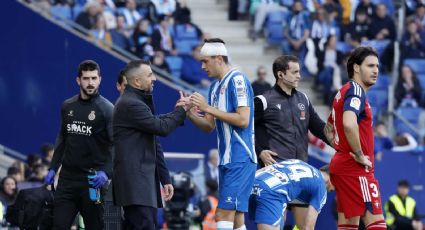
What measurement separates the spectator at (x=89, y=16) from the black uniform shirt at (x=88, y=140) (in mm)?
8112

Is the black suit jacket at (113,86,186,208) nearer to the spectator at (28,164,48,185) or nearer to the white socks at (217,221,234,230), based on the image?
the white socks at (217,221,234,230)

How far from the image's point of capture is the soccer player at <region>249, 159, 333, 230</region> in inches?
444

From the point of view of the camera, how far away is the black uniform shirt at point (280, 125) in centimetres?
1230

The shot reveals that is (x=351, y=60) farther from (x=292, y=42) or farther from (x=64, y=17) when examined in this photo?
(x=292, y=42)

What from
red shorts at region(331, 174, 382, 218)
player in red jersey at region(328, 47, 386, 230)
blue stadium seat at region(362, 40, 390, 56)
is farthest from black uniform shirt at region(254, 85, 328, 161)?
blue stadium seat at region(362, 40, 390, 56)

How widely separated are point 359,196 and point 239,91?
4.85 feet

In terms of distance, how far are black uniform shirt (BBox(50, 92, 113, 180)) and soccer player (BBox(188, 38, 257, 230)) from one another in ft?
5.35

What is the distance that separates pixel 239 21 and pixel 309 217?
12.5 metres

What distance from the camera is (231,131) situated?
1091 cm

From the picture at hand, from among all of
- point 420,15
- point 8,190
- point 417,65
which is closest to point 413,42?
point 417,65

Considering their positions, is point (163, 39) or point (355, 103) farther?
point (163, 39)

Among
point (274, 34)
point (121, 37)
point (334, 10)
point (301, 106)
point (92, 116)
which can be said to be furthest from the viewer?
point (334, 10)

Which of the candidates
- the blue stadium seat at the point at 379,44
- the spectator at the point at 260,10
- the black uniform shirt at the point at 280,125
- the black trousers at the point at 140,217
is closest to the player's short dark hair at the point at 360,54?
the black uniform shirt at the point at 280,125

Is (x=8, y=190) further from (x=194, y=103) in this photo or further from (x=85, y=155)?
(x=194, y=103)
